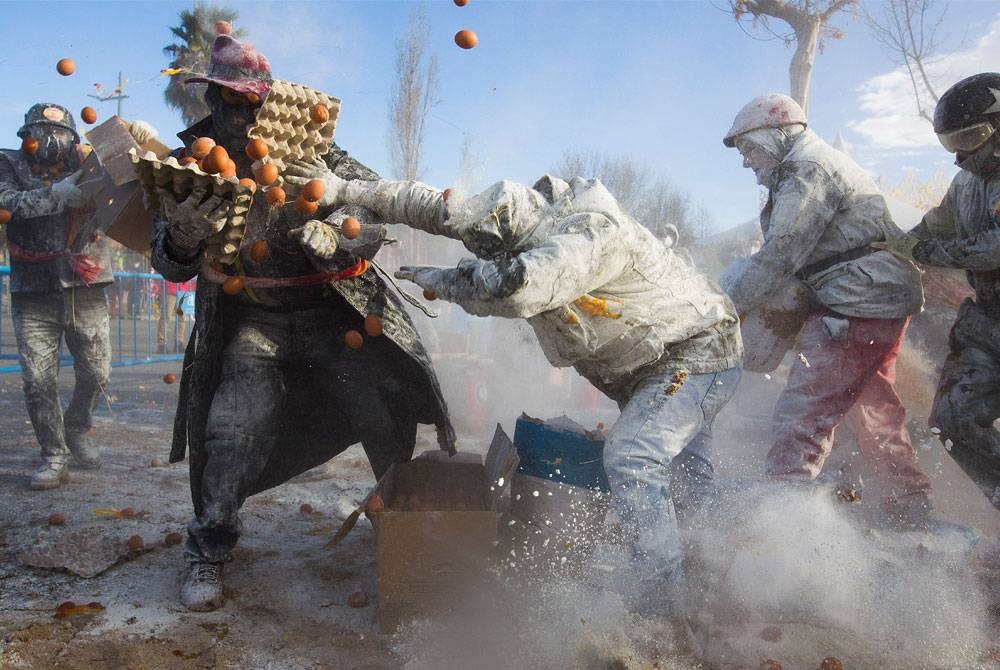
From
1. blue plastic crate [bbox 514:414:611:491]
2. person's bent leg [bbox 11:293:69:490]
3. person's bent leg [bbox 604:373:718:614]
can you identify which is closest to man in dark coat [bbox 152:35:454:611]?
blue plastic crate [bbox 514:414:611:491]

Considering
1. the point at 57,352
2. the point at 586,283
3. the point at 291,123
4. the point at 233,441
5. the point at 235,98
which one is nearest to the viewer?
the point at 586,283

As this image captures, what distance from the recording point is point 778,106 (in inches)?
151

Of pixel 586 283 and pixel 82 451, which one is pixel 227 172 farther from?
pixel 82 451

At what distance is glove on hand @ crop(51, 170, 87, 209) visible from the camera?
4270mm

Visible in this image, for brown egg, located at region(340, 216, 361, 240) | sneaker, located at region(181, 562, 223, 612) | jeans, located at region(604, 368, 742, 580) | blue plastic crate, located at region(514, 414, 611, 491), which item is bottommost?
sneaker, located at region(181, 562, 223, 612)

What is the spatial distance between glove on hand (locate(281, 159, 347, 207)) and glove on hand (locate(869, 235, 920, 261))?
2.66 m

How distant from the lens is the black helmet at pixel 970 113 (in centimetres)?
326

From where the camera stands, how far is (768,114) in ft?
12.6

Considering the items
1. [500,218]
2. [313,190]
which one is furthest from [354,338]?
[500,218]

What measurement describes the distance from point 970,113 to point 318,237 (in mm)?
2989

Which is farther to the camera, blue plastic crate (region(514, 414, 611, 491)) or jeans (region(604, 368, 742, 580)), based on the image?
blue plastic crate (region(514, 414, 611, 491))

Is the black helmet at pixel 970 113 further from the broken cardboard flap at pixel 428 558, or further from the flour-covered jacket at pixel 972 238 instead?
the broken cardboard flap at pixel 428 558

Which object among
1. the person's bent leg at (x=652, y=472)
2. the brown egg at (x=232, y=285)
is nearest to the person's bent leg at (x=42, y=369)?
the brown egg at (x=232, y=285)

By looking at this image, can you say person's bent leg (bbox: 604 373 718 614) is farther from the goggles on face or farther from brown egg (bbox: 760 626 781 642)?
the goggles on face
